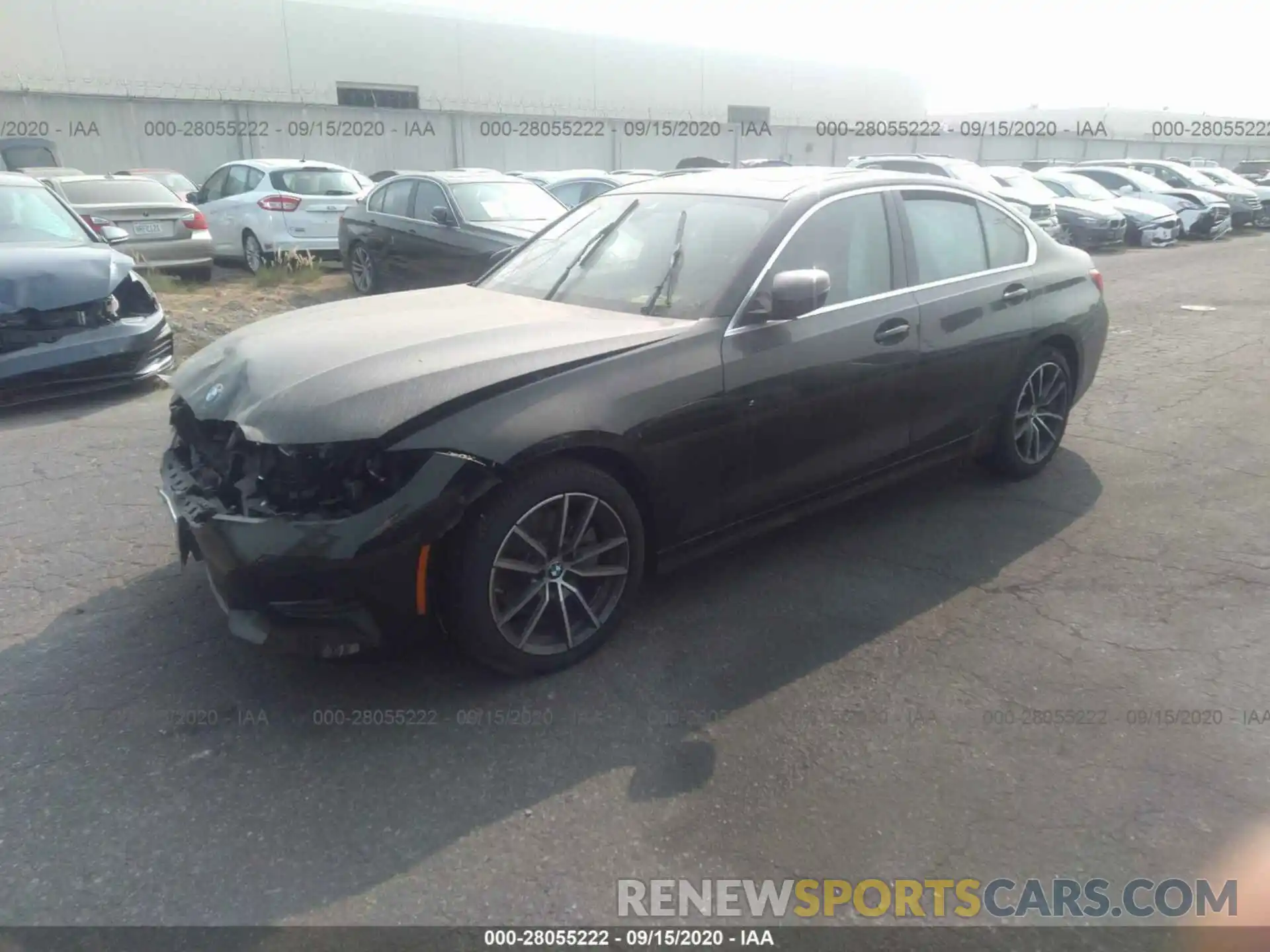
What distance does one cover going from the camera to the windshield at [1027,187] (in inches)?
649

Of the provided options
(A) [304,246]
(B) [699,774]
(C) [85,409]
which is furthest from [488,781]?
(A) [304,246]

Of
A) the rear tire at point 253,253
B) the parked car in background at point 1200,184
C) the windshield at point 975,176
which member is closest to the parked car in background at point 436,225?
the rear tire at point 253,253

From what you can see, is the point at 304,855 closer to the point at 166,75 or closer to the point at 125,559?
the point at 125,559

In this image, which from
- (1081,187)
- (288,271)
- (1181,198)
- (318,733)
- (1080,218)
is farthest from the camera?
(1181,198)

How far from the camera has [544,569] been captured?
3.28 metres

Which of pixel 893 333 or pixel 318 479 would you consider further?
pixel 893 333

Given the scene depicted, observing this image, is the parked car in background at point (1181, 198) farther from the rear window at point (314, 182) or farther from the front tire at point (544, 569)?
the front tire at point (544, 569)

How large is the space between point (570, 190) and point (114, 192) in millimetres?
6411

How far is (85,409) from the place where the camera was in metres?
6.51

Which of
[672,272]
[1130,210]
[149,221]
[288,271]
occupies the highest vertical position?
[149,221]

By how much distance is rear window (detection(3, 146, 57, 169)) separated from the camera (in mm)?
18141

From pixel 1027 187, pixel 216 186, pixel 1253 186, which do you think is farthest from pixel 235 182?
pixel 1253 186

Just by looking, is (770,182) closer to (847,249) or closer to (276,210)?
(847,249)

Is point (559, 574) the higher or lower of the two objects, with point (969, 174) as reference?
lower
